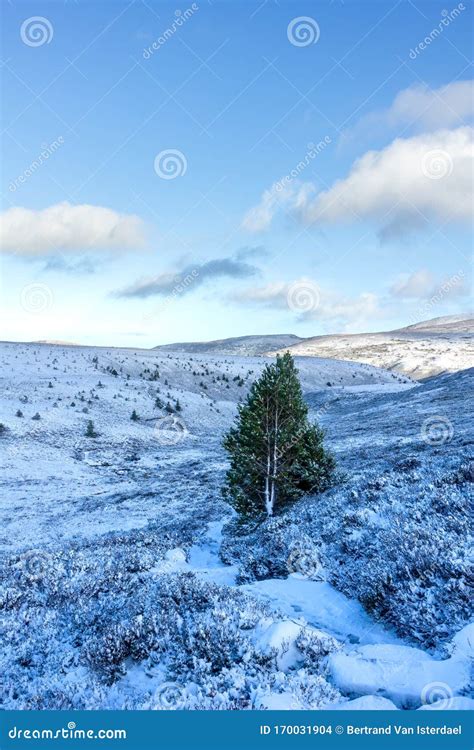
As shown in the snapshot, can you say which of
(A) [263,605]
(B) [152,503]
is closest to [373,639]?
(A) [263,605]

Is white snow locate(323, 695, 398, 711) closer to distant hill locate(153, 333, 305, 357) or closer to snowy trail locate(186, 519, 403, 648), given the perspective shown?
snowy trail locate(186, 519, 403, 648)

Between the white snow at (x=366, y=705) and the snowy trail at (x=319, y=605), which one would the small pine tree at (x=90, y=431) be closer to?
Answer: the snowy trail at (x=319, y=605)

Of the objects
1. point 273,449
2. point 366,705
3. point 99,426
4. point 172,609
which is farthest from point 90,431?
point 366,705

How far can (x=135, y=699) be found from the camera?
498 centimetres

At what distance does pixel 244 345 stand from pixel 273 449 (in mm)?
149503

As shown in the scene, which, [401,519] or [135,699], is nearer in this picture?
[135,699]

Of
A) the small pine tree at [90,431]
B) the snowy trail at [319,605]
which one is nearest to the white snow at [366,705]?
the snowy trail at [319,605]

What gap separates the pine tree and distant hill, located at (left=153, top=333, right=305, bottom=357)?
131214 millimetres

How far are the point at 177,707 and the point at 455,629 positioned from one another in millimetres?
3936

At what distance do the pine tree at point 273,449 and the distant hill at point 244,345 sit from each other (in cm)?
13121

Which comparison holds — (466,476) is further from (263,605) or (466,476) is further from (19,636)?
(19,636)

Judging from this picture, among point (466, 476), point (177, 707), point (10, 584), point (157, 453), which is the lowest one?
point (157, 453)
